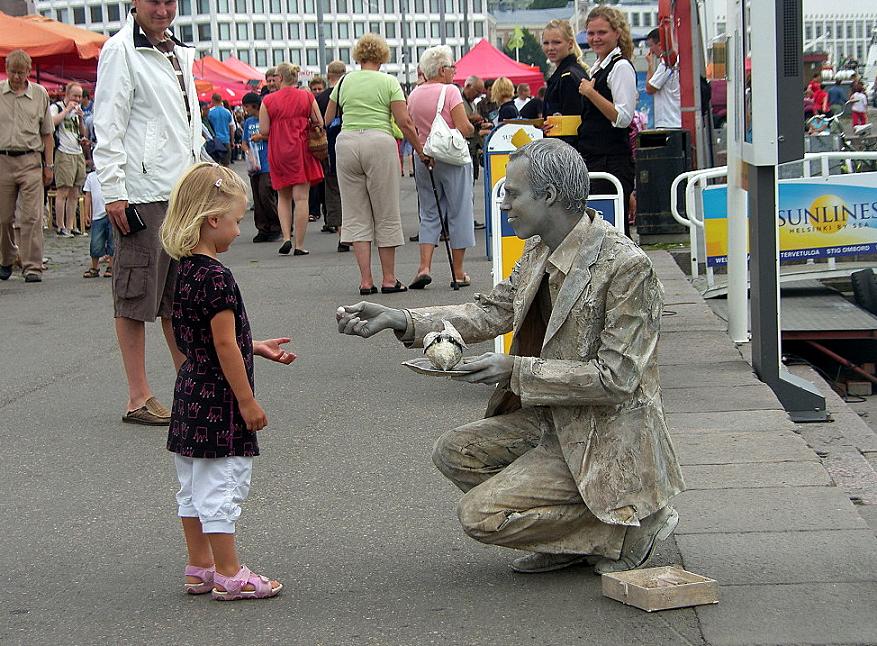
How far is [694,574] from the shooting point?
13.2 feet

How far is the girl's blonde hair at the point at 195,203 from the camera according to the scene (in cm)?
415

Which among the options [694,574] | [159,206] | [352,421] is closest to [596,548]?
[694,574]

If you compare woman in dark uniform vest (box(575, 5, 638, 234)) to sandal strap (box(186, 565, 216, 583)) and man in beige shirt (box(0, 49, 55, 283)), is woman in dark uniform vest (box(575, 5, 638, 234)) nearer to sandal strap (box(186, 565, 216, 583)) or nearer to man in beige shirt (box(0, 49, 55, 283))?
sandal strap (box(186, 565, 216, 583))

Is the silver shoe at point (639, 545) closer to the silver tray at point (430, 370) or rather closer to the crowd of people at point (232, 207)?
the crowd of people at point (232, 207)

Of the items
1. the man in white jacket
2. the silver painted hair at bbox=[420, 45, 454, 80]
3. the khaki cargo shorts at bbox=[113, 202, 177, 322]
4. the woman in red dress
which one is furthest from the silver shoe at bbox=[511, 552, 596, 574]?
the woman in red dress

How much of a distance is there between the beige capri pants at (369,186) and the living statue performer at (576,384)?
244 inches

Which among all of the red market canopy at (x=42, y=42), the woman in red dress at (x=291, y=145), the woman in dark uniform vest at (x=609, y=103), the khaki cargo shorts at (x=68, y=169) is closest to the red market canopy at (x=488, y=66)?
the red market canopy at (x=42, y=42)

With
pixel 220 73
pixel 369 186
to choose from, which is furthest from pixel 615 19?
pixel 220 73

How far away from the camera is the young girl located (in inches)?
160

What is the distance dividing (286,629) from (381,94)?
23.2ft

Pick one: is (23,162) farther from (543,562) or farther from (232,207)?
(543,562)

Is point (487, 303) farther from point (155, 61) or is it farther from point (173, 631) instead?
point (155, 61)

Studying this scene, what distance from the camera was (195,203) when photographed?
13.8 feet

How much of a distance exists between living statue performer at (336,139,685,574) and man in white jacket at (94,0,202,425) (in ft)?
8.63
